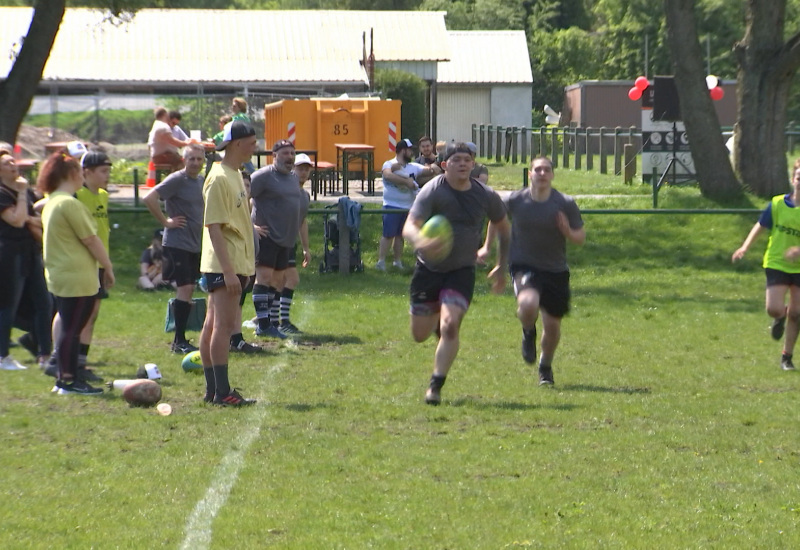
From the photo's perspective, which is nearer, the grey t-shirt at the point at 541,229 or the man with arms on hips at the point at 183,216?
the grey t-shirt at the point at 541,229

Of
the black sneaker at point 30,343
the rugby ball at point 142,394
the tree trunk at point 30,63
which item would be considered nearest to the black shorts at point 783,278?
the rugby ball at point 142,394

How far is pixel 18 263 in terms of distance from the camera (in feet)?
35.2

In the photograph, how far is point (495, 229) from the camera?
9836 millimetres

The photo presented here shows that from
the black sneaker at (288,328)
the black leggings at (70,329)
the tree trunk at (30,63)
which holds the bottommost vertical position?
the black sneaker at (288,328)

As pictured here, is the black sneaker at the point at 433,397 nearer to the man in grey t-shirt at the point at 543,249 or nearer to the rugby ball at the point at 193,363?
the man in grey t-shirt at the point at 543,249

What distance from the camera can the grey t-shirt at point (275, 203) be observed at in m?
12.6

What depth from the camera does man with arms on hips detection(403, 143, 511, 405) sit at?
944 cm

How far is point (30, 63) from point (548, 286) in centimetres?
1496

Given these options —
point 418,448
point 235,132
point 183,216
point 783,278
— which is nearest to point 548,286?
point 783,278

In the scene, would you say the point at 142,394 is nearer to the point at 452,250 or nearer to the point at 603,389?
the point at 452,250

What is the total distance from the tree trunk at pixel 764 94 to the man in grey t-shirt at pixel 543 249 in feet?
Result: 46.5

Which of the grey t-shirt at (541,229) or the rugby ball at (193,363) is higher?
the grey t-shirt at (541,229)

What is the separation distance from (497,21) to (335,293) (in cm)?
6780

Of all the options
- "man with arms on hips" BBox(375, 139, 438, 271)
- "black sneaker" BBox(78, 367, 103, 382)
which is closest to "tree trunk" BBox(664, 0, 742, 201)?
"man with arms on hips" BBox(375, 139, 438, 271)
